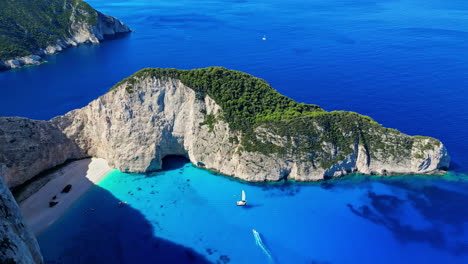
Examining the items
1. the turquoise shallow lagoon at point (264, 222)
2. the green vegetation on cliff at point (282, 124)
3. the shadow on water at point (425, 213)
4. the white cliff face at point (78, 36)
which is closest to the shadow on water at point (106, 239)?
the turquoise shallow lagoon at point (264, 222)

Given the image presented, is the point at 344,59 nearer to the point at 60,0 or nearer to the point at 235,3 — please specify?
the point at 60,0

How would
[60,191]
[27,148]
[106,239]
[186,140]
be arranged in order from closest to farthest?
[106,239], [27,148], [60,191], [186,140]

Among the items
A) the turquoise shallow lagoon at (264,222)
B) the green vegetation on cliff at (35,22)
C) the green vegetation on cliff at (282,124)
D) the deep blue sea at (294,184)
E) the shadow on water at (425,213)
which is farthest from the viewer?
the green vegetation on cliff at (35,22)

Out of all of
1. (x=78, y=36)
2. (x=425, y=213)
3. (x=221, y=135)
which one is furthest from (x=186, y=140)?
(x=78, y=36)

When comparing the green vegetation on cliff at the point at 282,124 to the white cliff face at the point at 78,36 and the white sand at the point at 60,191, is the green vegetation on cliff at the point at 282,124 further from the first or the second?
the white cliff face at the point at 78,36

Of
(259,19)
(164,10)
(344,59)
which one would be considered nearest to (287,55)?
(344,59)

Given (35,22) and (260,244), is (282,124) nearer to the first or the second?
(260,244)
